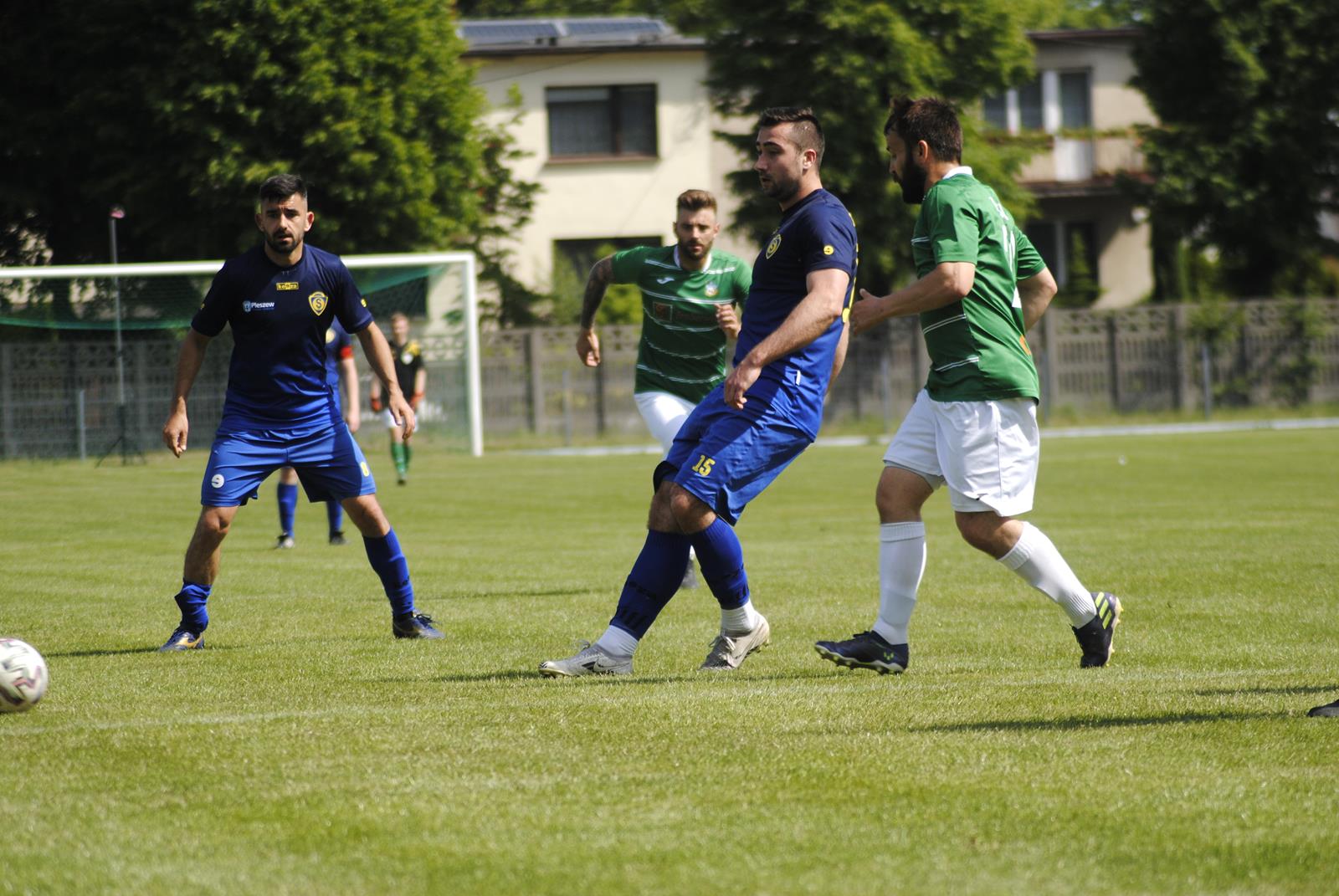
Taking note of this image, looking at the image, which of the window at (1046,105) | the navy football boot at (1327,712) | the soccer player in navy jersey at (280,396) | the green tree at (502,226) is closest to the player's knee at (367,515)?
the soccer player in navy jersey at (280,396)

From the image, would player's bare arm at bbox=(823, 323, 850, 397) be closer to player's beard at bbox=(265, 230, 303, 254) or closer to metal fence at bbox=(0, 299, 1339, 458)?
player's beard at bbox=(265, 230, 303, 254)

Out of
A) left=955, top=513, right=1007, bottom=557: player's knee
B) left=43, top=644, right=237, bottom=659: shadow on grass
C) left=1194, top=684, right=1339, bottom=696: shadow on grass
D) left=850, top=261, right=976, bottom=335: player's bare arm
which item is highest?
left=850, top=261, right=976, bottom=335: player's bare arm

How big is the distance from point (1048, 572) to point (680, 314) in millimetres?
3843

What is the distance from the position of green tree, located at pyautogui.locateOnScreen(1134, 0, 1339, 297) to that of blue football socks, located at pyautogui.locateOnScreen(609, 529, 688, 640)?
103 ft

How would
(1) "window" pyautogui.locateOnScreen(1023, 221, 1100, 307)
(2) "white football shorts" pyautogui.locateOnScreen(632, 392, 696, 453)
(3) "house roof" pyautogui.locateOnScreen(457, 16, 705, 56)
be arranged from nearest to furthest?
(2) "white football shorts" pyautogui.locateOnScreen(632, 392, 696, 453)
(3) "house roof" pyautogui.locateOnScreen(457, 16, 705, 56)
(1) "window" pyautogui.locateOnScreen(1023, 221, 1100, 307)

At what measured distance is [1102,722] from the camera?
5.51 meters

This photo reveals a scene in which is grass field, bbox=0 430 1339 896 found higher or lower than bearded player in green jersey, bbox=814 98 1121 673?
lower

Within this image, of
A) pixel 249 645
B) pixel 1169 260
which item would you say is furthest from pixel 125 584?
pixel 1169 260

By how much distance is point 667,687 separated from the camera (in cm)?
634

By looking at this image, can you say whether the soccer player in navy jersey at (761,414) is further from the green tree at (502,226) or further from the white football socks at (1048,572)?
the green tree at (502,226)

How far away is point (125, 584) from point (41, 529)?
4.99 meters

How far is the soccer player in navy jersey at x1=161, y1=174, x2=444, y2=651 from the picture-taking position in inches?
307

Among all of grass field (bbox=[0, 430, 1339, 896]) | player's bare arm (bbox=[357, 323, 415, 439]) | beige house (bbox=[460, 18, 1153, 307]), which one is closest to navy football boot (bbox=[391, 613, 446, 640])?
grass field (bbox=[0, 430, 1339, 896])

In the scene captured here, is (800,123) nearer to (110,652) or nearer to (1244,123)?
(110,652)
